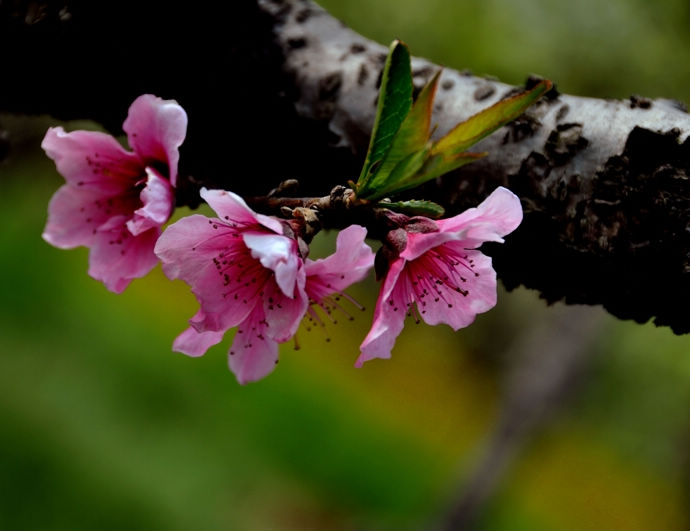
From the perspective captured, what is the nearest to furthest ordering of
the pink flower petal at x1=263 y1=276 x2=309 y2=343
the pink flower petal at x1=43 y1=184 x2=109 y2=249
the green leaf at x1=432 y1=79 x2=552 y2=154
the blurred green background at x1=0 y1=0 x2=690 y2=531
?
the green leaf at x1=432 y1=79 x2=552 y2=154, the pink flower petal at x1=263 y1=276 x2=309 y2=343, the pink flower petal at x1=43 y1=184 x2=109 y2=249, the blurred green background at x1=0 y1=0 x2=690 y2=531

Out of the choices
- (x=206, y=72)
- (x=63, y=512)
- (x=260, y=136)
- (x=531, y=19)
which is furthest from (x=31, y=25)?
(x=63, y=512)

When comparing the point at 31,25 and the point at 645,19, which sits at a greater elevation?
the point at 645,19

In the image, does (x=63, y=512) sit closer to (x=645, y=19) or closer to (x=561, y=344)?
(x=561, y=344)

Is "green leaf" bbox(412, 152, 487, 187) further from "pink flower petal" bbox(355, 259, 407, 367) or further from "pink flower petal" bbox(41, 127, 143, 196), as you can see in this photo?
"pink flower petal" bbox(41, 127, 143, 196)

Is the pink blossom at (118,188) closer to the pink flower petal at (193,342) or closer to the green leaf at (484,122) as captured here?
the pink flower petal at (193,342)

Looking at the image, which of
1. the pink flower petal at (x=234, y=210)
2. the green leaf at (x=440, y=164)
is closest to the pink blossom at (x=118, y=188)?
the pink flower petal at (x=234, y=210)

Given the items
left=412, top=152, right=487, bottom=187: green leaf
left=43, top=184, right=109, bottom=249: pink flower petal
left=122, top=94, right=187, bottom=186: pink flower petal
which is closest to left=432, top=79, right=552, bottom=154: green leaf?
left=412, top=152, right=487, bottom=187: green leaf

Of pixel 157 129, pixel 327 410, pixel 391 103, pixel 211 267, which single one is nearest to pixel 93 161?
pixel 157 129
